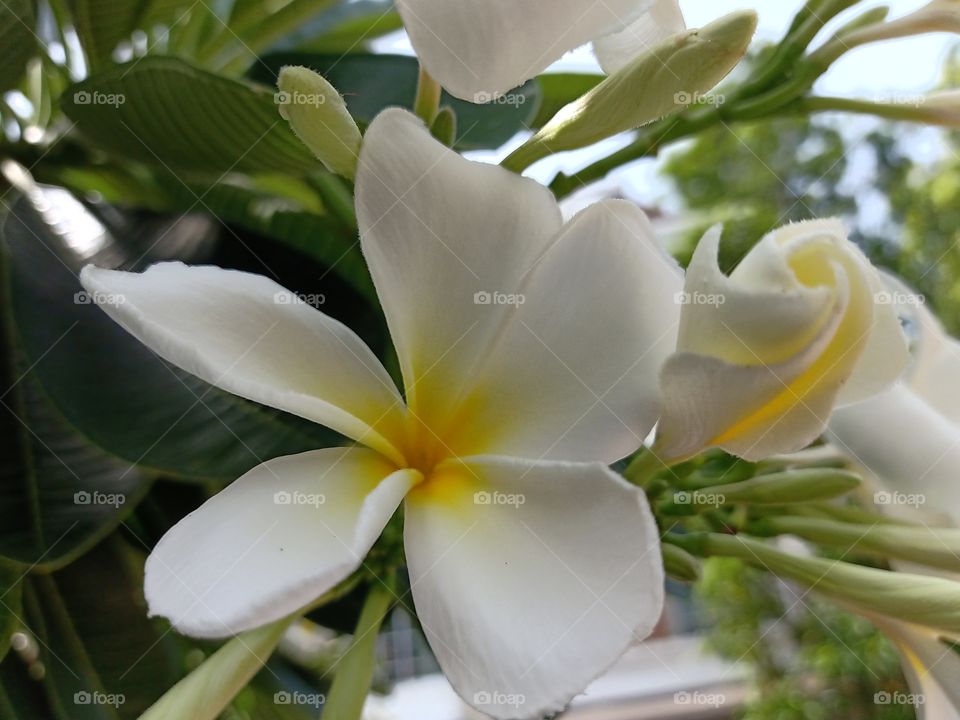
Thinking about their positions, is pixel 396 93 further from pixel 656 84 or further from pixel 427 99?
pixel 656 84

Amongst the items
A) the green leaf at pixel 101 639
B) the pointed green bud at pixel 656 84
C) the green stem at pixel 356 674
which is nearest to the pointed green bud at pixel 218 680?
the green stem at pixel 356 674

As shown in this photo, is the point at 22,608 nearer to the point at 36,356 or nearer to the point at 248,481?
the point at 36,356

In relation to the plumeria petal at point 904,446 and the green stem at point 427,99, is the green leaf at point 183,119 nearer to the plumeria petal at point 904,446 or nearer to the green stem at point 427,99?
the green stem at point 427,99

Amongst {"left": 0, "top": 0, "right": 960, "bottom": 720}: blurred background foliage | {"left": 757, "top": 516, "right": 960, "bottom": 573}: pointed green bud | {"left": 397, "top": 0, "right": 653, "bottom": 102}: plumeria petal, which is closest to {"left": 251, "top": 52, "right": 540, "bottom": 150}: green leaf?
{"left": 0, "top": 0, "right": 960, "bottom": 720}: blurred background foliage

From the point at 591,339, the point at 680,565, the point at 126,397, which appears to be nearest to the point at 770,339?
the point at 591,339

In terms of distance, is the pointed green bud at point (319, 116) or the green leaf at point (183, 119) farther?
the green leaf at point (183, 119)

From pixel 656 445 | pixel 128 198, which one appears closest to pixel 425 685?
pixel 128 198

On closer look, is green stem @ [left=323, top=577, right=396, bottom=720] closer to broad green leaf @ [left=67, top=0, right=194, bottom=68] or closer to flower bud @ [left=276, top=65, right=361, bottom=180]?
flower bud @ [left=276, top=65, right=361, bottom=180]
